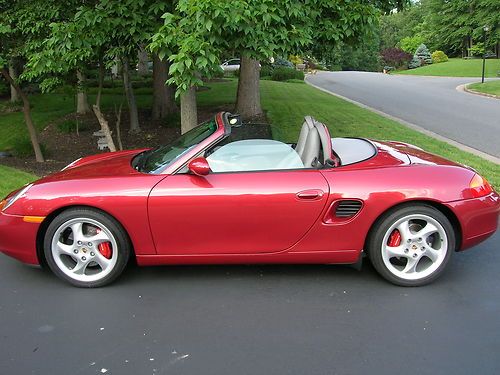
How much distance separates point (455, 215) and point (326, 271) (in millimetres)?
1079

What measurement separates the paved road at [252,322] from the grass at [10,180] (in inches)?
113

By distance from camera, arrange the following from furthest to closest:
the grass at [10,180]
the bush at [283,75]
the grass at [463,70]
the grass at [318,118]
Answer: the grass at [463,70]
the bush at [283,75]
the grass at [318,118]
the grass at [10,180]

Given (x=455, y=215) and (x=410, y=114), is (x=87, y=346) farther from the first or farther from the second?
(x=410, y=114)

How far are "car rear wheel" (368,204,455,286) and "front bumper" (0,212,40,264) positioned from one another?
2525mm

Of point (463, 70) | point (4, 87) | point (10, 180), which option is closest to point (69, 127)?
point (10, 180)

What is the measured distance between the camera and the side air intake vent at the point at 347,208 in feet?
11.7

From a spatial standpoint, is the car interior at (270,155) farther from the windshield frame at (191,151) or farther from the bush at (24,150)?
the bush at (24,150)

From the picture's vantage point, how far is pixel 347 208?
11.8 ft

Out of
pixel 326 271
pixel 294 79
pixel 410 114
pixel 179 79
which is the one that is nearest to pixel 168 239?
pixel 326 271

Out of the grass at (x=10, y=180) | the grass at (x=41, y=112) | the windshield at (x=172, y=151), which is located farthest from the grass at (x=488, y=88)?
the windshield at (x=172, y=151)

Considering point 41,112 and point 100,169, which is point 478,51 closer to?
point 41,112

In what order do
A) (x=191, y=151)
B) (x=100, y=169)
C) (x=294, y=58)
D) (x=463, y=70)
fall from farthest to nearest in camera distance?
1. (x=463, y=70)
2. (x=294, y=58)
3. (x=100, y=169)
4. (x=191, y=151)

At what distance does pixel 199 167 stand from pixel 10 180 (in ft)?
15.6

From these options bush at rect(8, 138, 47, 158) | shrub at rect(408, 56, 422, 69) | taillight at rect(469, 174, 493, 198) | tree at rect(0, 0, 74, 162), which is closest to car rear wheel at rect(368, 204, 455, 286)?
taillight at rect(469, 174, 493, 198)
